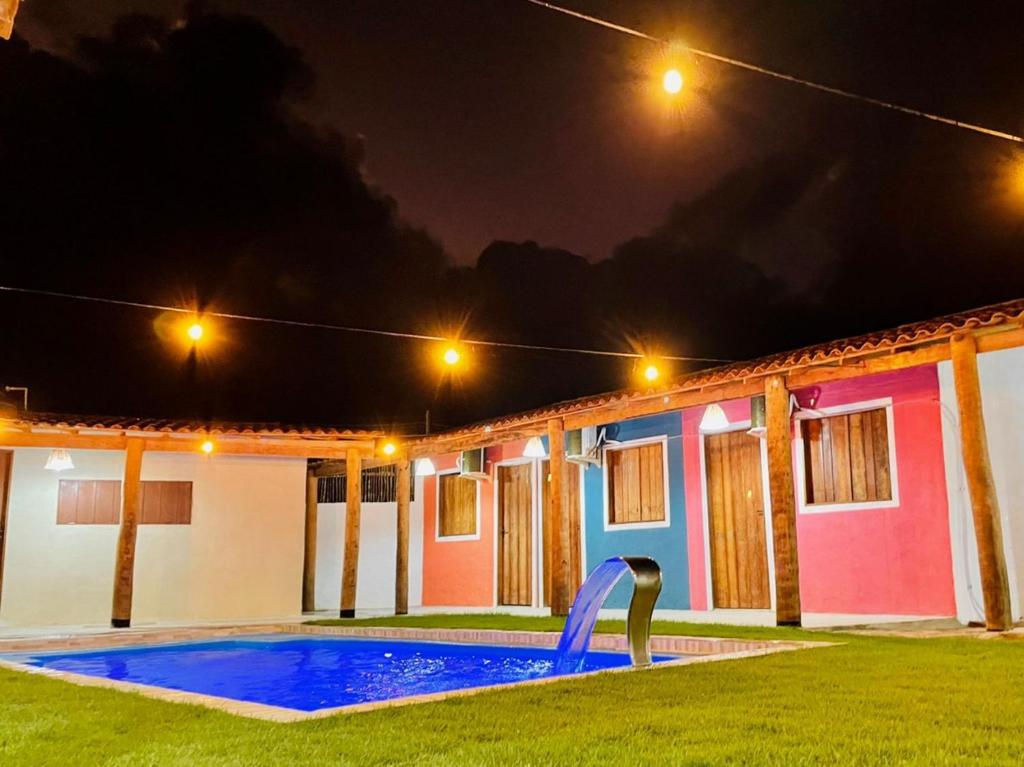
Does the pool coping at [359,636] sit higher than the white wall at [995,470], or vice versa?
the white wall at [995,470]

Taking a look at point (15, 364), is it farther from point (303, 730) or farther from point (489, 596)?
point (303, 730)

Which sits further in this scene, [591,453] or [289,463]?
[289,463]

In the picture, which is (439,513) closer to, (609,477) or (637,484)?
(609,477)

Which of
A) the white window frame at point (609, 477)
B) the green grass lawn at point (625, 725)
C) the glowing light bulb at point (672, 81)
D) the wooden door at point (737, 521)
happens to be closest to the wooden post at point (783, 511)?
the wooden door at point (737, 521)

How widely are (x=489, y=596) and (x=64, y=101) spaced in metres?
22.8

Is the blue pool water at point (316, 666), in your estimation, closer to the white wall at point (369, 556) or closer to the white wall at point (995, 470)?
the white wall at point (995, 470)

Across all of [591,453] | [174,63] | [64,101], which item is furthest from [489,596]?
[174,63]

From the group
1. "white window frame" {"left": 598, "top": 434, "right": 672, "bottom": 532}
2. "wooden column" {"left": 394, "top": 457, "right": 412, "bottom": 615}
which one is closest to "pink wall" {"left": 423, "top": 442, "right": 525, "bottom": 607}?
"wooden column" {"left": 394, "top": 457, "right": 412, "bottom": 615}

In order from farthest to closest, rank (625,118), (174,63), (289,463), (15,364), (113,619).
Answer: (174,63)
(15,364)
(625,118)
(289,463)
(113,619)

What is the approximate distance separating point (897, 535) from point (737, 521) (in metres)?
2.51

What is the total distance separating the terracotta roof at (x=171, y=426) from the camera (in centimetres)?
1304

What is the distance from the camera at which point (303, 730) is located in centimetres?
421

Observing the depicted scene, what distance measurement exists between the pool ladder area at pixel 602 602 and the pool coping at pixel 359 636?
0.26 meters

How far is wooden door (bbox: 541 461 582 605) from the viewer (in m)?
14.4
